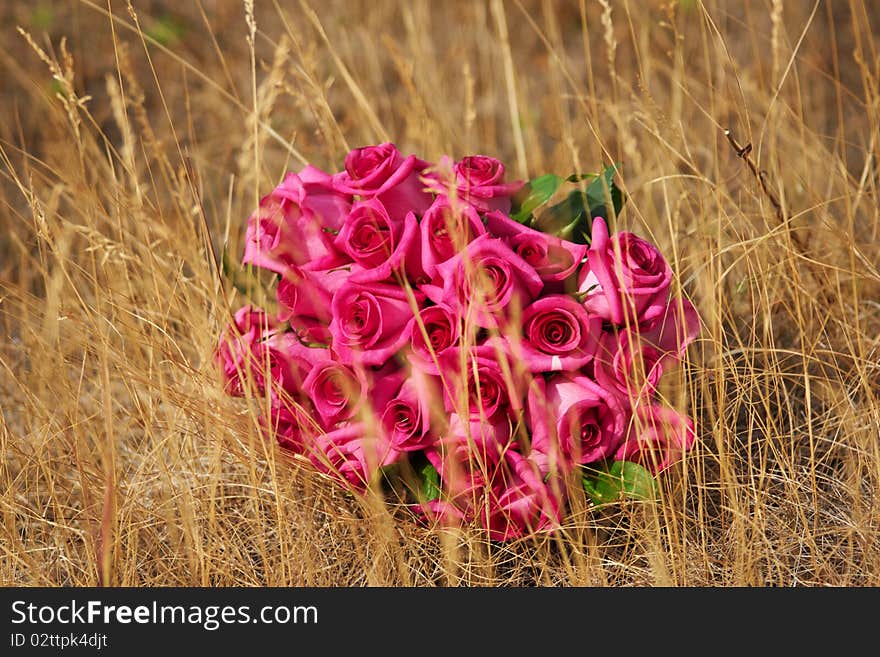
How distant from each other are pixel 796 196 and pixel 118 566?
1528 millimetres

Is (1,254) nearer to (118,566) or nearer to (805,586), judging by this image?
(118,566)

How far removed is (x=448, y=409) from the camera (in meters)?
1.25

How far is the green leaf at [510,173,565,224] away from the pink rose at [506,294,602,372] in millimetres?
171

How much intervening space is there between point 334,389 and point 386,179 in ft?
0.96

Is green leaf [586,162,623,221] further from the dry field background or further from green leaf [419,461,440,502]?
green leaf [419,461,440,502]

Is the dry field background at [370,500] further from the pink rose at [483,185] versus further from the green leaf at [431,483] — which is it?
the pink rose at [483,185]

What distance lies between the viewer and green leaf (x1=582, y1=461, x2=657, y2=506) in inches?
49.3

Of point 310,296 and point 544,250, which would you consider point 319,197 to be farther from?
point 544,250

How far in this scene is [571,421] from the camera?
1218mm

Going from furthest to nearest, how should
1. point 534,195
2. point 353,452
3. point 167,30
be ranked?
1. point 167,30
2. point 534,195
3. point 353,452

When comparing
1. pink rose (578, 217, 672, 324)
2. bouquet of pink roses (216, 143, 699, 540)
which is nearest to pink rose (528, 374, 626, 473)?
bouquet of pink roses (216, 143, 699, 540)

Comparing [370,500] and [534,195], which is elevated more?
[534,195]

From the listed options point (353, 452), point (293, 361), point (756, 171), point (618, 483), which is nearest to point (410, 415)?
point (353, 452)

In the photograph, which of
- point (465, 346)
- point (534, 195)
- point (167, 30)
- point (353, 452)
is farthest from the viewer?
point (167, 30)
